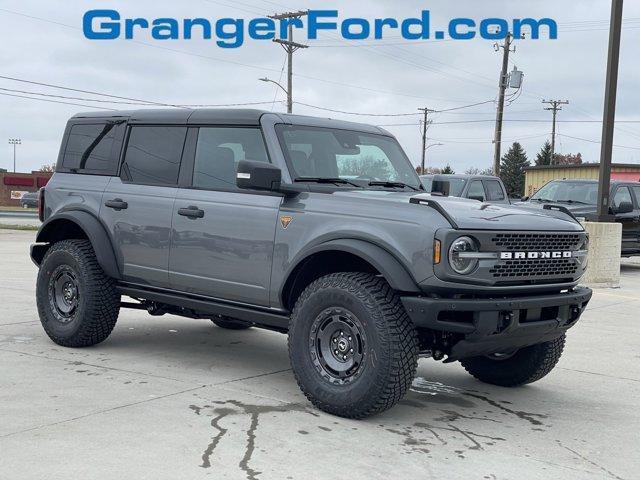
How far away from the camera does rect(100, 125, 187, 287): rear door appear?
20.8 feet

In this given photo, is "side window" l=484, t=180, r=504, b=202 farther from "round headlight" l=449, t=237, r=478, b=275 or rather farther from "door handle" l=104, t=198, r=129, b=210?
"round headlight" l=449, t=237, r=478, b=275

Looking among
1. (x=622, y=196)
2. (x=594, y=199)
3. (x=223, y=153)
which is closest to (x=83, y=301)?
(x=223, y=153)

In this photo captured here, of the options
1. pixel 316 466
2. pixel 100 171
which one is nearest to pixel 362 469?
pixel 316 466

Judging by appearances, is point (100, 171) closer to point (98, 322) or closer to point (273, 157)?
point (98, 322)

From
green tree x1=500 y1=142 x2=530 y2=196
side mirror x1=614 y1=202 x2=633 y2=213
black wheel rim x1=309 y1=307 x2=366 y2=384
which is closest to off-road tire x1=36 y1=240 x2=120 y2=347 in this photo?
black wheel rim x1=309 y1=307 x2=366 y2=384

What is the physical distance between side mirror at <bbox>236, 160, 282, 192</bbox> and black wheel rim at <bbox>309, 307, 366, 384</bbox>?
3.15 ft

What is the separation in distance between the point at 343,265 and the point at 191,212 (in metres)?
1.33

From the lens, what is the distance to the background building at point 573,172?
36500mm

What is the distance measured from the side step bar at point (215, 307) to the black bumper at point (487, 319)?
1.21 m

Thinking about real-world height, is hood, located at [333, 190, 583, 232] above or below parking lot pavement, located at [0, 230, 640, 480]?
above

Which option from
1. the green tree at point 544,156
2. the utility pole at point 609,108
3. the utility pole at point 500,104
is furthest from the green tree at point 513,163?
the utility pole at point 609,108

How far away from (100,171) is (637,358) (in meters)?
5.26

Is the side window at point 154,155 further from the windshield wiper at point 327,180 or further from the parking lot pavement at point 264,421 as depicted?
the parking lot pavement at point 264,421

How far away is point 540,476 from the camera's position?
13.6ft
